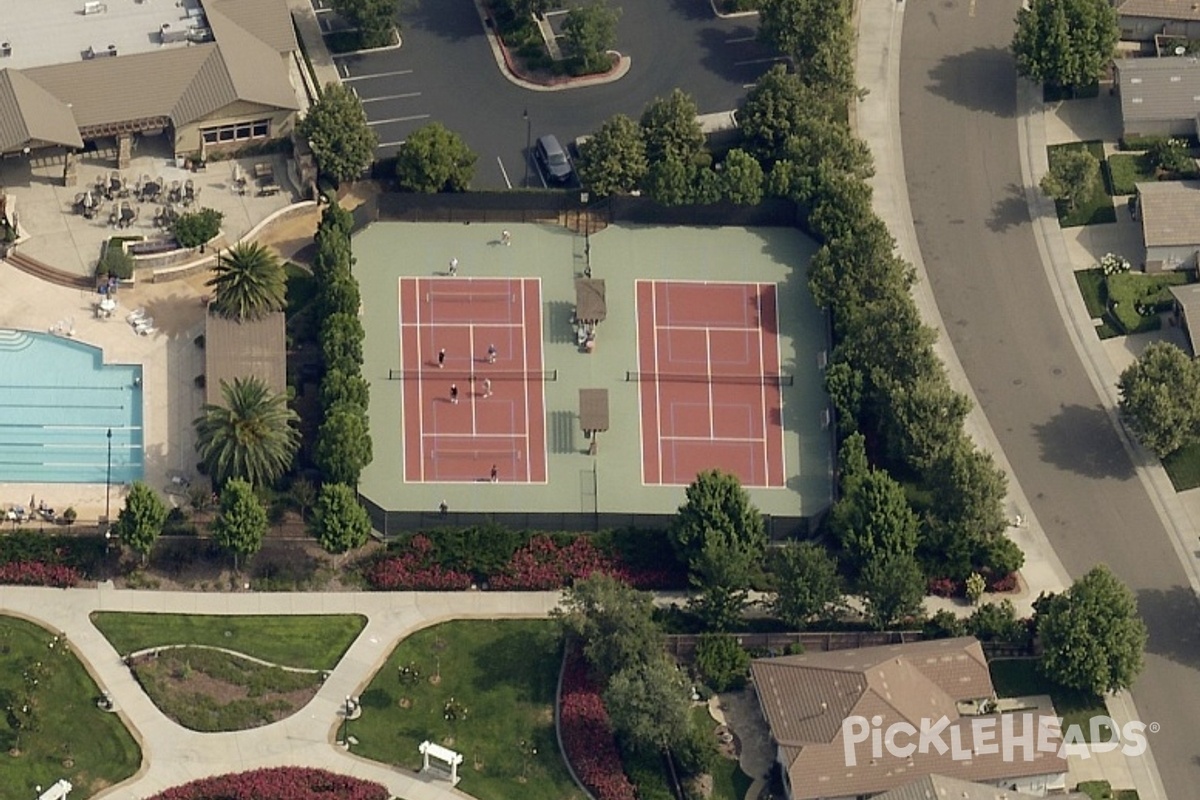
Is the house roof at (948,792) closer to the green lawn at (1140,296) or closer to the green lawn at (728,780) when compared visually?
the green lawn at (728,780)

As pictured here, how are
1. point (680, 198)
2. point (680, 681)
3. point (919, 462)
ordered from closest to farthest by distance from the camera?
1. point (680, 681)
2. point (919, 462)
3. point (680, 198)

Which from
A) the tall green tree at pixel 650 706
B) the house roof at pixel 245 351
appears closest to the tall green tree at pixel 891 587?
the tall green tree at pixel 650 706

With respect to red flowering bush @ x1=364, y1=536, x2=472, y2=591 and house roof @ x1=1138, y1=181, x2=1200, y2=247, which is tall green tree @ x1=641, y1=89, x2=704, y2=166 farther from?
red flowering bush @ x1=364, y1=536, x2=472, y2=591

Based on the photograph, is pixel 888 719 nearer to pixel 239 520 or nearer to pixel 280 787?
pixel 280 787

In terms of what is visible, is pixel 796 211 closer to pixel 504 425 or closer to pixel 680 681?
pixel 504 425

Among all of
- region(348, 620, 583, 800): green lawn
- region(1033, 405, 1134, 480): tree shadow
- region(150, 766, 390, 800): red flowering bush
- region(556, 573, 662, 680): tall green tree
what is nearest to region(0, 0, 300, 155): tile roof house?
region(348, 620, 583, 800): green lawn

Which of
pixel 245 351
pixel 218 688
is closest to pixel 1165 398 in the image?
pixel 245 351

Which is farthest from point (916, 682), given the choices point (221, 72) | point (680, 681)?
point (221, 72)
